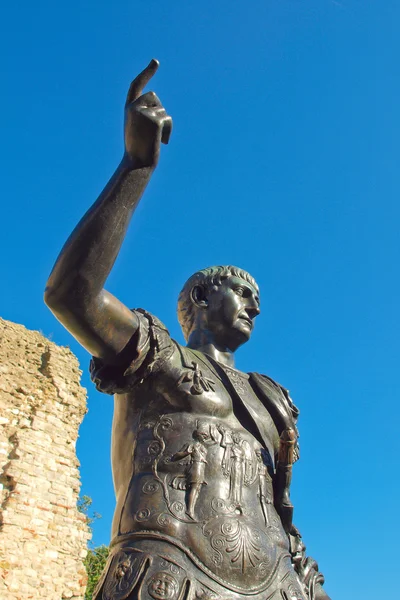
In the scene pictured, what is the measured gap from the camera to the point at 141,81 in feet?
6.81

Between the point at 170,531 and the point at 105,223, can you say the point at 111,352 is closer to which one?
the point at 105,223

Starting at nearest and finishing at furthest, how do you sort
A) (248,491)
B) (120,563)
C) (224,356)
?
(120,563) → (248,491) → (224,356)

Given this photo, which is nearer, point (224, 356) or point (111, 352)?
point (111, 352)

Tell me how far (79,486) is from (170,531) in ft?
38.4

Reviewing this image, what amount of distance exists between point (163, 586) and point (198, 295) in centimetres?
146

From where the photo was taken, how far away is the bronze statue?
1874 millimetres

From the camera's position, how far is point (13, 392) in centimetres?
1295

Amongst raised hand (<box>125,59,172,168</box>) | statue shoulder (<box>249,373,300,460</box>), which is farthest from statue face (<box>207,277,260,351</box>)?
raised hand (<box>125,59,172,168</box>)

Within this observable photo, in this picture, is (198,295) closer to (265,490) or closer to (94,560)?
(265,490)

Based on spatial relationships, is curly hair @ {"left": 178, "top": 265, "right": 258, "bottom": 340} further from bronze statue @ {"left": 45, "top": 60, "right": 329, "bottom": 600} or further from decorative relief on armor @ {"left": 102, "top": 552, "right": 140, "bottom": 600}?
decorative relief on armor @ {"left": 102, "top": 552, "right": 140, "bottom": 600}

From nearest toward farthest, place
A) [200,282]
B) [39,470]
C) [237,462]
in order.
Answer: [237,462]
[200,282]
[39,470]

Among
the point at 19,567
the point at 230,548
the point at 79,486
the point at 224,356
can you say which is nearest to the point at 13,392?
the point at 79,486

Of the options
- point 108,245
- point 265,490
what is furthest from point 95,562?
point 108,245

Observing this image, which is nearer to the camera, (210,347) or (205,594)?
(205,594)
